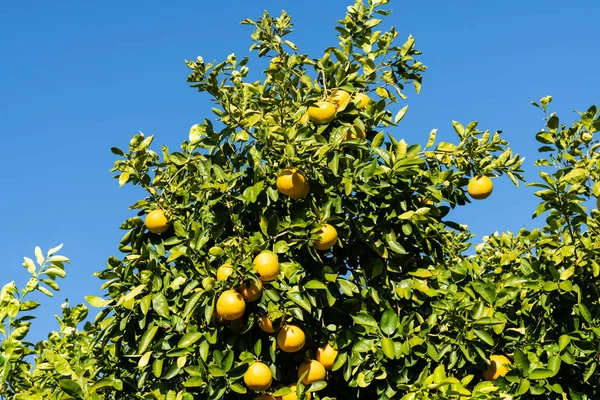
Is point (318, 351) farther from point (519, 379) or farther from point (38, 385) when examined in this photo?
point (38, 385)

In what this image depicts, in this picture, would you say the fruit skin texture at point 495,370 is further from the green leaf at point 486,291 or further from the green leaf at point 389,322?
the green leaf at point 389,322

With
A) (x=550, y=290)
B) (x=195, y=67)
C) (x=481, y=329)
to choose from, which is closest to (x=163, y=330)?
(x=195, y=67)

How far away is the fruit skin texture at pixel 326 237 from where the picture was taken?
4.20m

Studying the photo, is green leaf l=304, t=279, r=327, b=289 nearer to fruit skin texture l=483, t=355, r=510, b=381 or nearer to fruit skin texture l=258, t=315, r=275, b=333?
fruit skin texture l=258, t=315, r=275, b=333

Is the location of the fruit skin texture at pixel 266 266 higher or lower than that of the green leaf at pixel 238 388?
higher

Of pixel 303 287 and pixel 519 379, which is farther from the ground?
pixel 303 287

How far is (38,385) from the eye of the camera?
528cm

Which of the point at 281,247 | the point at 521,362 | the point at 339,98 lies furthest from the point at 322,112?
the point at 521,362

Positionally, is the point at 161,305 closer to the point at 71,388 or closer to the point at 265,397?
the point at 71,388

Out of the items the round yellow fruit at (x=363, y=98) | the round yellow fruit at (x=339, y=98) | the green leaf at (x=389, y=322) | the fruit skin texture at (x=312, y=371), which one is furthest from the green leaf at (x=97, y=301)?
the round yellow fruit at (x=363, y=98)

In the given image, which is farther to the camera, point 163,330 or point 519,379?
point 163,330

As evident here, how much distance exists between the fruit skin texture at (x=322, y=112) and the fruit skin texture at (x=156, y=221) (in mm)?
1198

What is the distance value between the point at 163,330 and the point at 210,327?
525mm

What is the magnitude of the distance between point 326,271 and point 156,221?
1228 millimetres
